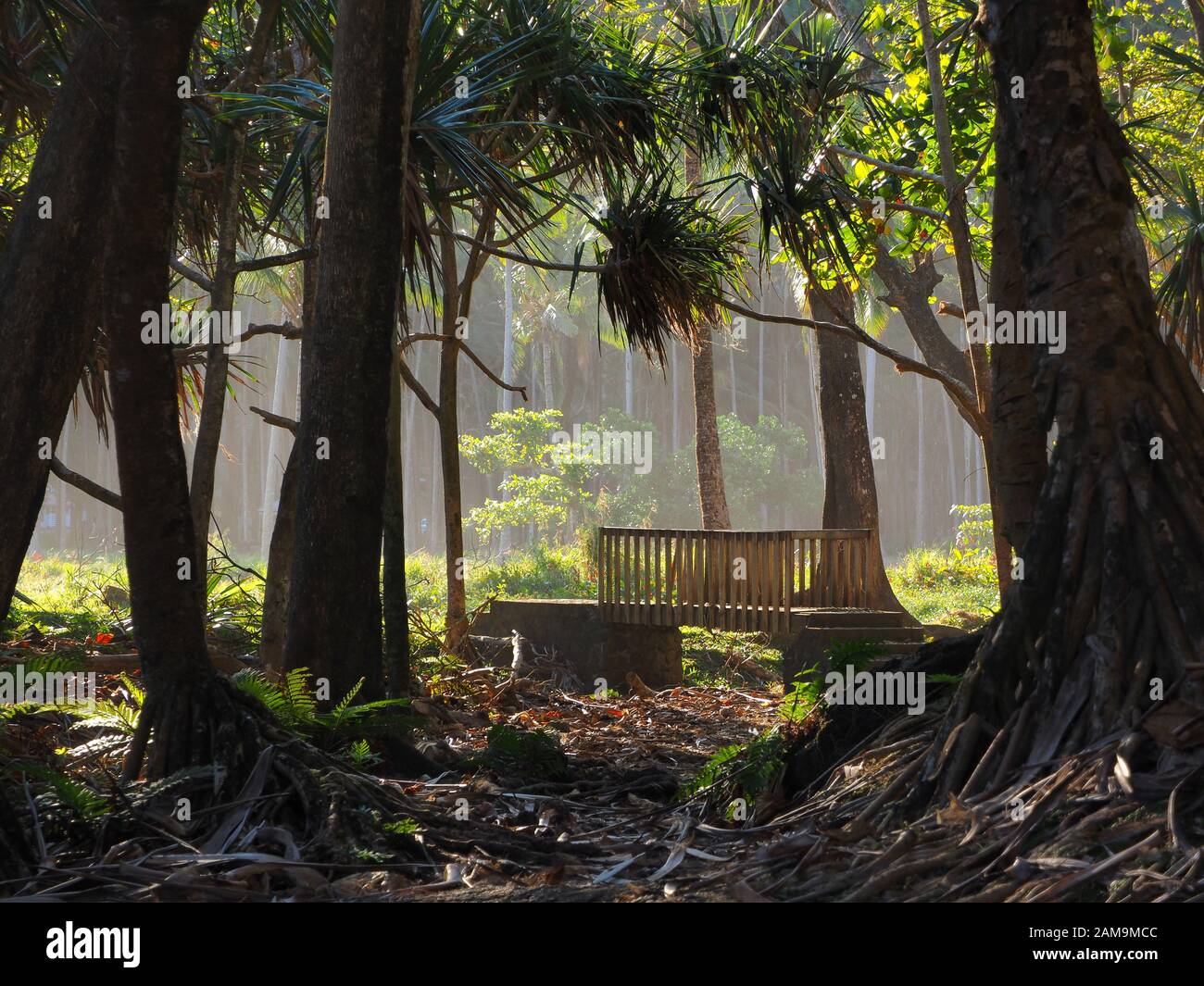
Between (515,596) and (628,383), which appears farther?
(628,383)

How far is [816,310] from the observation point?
16000 millimetres

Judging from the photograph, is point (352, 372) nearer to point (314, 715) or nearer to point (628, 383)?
point (314, 715)

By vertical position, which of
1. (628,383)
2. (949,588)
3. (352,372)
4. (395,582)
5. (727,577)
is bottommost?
(949,588)

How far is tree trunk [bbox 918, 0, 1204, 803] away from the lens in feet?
13.1

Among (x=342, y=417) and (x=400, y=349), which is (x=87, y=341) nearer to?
(x=342, y=417)

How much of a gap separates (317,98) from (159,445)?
11.1 feet

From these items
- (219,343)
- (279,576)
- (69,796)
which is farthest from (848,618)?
(69,796)

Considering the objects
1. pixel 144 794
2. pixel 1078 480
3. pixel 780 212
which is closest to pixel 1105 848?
pixel 1078 480

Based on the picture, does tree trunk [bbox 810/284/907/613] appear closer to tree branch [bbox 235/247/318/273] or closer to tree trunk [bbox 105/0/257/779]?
tree branch [bbox 235/247/318/273]

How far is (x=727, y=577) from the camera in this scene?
11.0 meters

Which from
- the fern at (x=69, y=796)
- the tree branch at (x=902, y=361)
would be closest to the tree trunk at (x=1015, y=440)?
the tree branch at (x=902, y=361)

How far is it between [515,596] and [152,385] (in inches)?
467

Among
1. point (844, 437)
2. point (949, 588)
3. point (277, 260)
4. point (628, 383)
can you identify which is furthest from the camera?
point (628, 383)

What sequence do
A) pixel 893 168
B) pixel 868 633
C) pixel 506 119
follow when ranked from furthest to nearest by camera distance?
pixel 868 633 → pixel 893 168 → pixel 506 119
